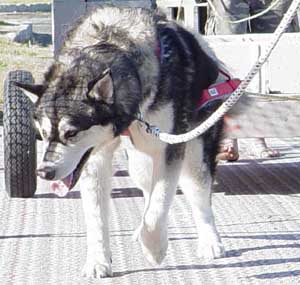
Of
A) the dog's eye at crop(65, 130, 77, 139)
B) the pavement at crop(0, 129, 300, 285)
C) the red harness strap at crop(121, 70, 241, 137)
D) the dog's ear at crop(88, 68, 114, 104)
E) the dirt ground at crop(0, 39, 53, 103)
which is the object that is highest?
the dog's ear at crop(88, 68, 114, 104)

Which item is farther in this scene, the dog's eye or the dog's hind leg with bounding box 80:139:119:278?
the dog's hind leg with bounding box 80:139:119:278

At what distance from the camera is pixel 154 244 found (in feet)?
17.5

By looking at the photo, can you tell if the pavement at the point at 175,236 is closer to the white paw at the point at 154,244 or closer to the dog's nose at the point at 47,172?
the white paw at the point at 154,244

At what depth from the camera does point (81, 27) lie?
17.9 feet

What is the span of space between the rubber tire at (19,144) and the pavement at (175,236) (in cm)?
18

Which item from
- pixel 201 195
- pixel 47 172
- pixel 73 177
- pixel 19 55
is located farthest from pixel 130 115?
pixel 19 55

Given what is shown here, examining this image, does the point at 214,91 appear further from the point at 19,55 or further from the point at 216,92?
the point at 19,55

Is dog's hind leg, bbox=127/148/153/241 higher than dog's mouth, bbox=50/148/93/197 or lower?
lower

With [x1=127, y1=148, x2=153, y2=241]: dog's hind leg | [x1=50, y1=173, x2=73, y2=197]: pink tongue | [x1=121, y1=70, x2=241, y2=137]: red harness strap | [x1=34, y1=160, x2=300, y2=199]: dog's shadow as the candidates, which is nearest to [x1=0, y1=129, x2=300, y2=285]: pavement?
[x1=34, y1=160, x2=300, y2=199]: dog's shadow

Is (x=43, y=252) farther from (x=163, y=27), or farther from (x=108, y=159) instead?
(x=163, y=27)

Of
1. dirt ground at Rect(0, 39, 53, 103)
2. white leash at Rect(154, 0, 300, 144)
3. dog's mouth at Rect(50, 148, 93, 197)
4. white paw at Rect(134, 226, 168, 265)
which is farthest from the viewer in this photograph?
dirt ground at Rect(0, 39, 53, 103)

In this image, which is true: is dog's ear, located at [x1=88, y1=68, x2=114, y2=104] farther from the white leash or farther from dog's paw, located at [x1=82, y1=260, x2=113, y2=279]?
dog's paw, located at [x1=82, y1=260, x2=113, y2=279]

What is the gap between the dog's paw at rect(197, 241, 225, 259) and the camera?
583 cm

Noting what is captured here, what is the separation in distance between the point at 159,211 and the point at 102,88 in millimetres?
880
